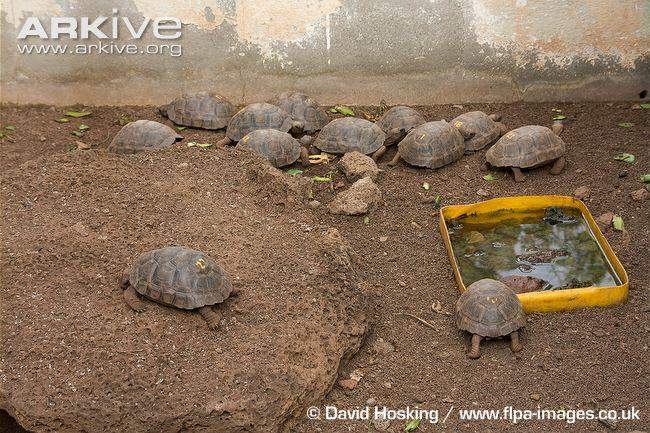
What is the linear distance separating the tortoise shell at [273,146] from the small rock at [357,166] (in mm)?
522

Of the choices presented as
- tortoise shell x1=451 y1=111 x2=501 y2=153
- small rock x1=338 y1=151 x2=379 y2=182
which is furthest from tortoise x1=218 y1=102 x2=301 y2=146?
tortoise shell x1=451 y1=111 x2=501 y2=153

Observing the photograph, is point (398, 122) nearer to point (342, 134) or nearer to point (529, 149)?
point (342, 134)

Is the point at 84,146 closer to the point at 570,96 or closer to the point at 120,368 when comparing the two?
the point at 120,368

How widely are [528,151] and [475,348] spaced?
258 cm

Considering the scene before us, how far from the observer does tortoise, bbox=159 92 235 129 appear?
27.1 ft

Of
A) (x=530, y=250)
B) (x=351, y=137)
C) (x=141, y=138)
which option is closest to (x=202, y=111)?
(x=141, y=138)

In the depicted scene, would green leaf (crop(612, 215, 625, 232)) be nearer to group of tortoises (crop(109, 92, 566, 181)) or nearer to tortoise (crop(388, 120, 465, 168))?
group of tortoises (crop(109, 92, 566, 181))

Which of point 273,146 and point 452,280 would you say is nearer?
point 452,280

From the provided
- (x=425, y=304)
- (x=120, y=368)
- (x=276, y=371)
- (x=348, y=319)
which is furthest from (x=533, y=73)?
(x=120, y=368)

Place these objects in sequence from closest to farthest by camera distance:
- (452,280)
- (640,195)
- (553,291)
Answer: (553,291) < (452,280) < (640,195)

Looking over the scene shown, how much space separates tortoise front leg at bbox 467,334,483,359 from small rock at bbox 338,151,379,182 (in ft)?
7.86

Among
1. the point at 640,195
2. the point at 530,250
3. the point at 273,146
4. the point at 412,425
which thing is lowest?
the point at 412,425

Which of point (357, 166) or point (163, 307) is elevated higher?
point (357, 166)

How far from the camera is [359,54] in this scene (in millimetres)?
8523
